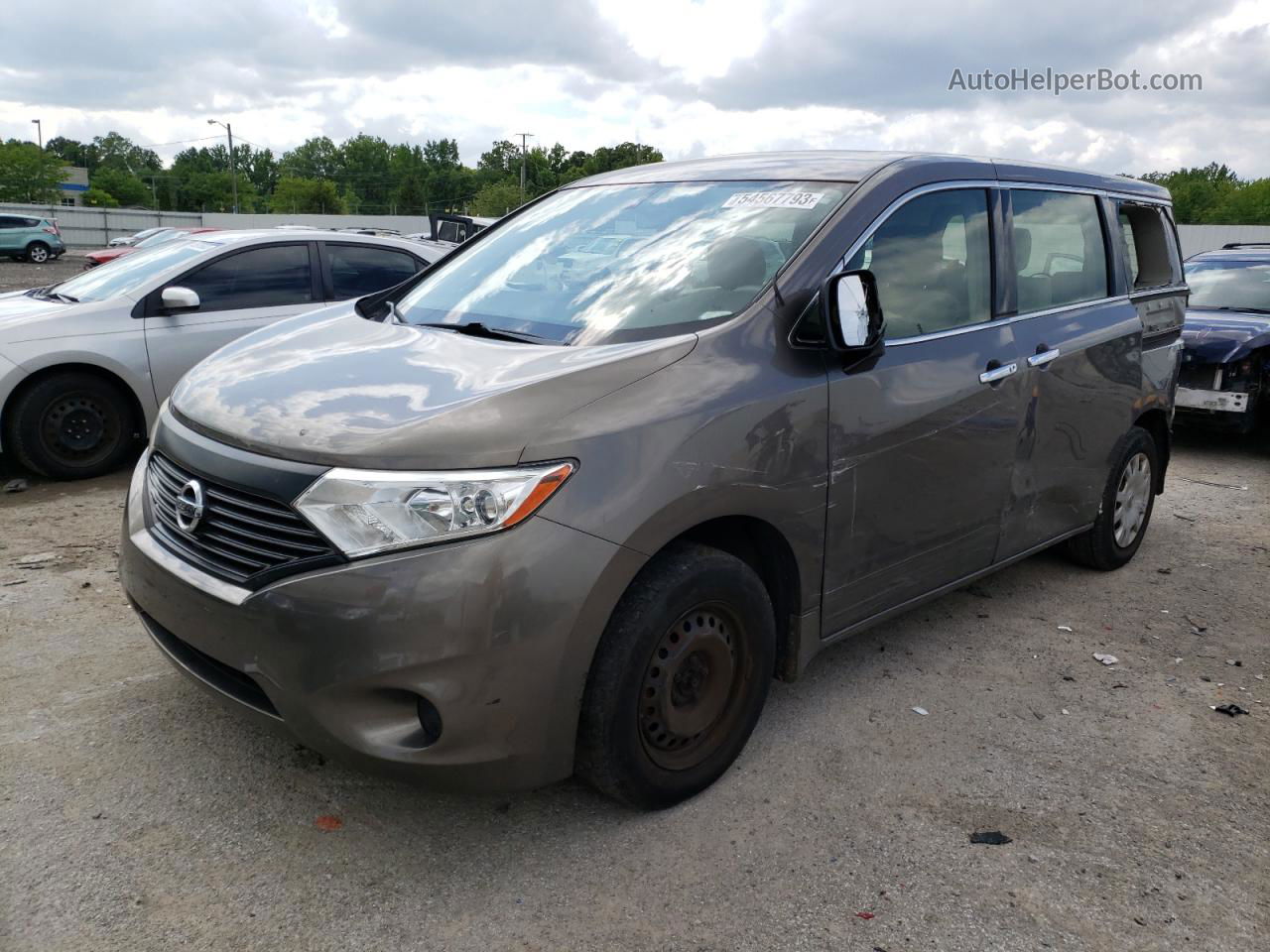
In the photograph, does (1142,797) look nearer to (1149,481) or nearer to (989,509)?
(989,509)

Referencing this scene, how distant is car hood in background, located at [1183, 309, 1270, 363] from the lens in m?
8.05

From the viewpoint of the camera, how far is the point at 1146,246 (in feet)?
16.4

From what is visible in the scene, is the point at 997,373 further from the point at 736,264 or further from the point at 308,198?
the point at 308,198

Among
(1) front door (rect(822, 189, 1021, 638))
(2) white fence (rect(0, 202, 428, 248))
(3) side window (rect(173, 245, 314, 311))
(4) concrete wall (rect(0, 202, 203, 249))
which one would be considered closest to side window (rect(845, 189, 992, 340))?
(1) front door (rect(822, 189, 1021, 638))

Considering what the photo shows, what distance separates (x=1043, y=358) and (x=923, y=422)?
2.93 ft

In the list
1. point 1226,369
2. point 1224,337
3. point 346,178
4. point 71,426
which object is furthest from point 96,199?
point 1226,369

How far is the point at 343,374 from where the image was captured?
113 inches

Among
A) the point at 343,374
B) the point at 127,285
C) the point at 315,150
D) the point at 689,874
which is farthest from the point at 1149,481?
the point at 315,150

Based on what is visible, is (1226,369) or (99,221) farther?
(99,221)

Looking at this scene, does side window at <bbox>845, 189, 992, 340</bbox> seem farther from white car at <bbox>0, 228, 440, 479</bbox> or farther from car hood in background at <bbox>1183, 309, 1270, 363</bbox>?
car hood in background at <bbox>1183, 309, 1270, 363</bbox>

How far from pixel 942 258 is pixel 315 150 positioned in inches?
5760

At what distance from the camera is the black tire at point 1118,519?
4852mm

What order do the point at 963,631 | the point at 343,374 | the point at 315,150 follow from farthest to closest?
the point at 315,150
the point at 963,631
the point at 343,374

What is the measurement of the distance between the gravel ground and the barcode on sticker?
71.0ft
